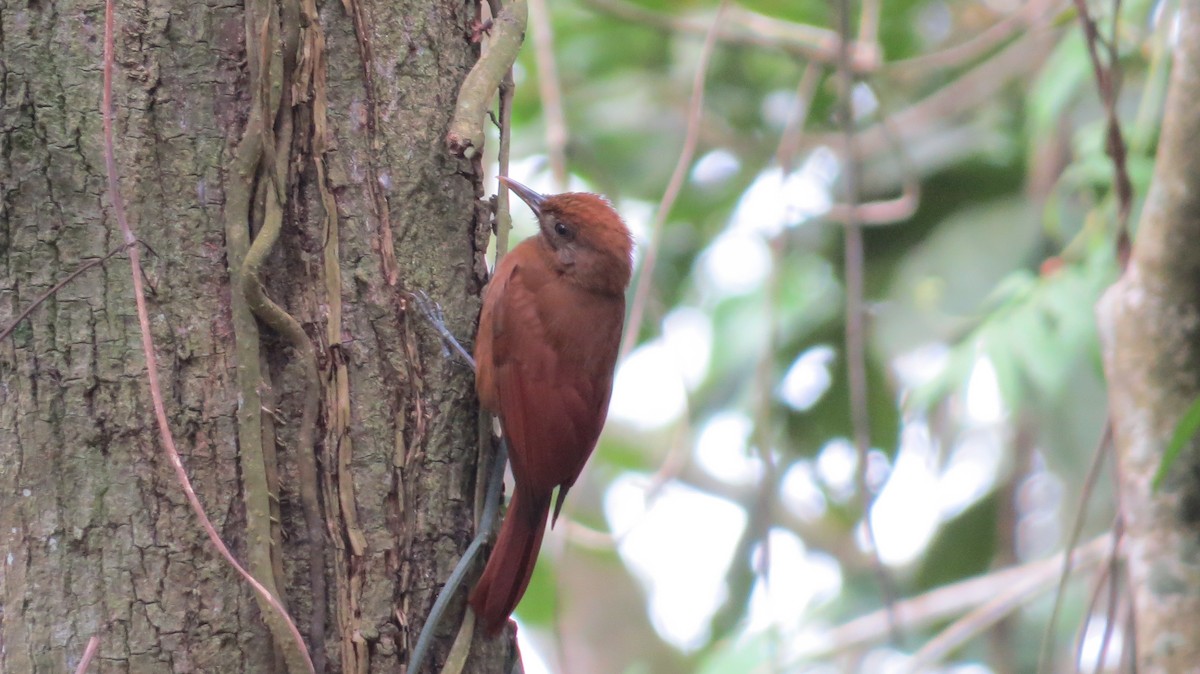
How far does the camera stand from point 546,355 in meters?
2.57

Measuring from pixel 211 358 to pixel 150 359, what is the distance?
8cm

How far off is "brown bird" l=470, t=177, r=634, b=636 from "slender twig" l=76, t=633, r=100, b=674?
0.53 metres

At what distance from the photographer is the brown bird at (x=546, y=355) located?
2.00 metres

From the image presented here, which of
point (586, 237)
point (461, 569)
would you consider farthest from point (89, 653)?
point (586, 237)

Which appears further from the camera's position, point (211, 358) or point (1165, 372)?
point (1165, 372)

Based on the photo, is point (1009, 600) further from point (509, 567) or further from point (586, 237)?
point (509, 567)

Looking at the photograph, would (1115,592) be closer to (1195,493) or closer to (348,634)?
(1195,493)

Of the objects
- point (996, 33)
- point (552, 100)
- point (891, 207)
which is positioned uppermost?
point (996, 33)

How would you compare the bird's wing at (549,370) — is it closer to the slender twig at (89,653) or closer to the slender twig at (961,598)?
the slender twig at (89,653)

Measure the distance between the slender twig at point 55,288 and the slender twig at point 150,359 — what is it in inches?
1.3

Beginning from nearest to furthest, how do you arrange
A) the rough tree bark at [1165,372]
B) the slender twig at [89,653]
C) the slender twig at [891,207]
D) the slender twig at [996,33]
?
the slender twig at [89,653], the rough tree bark at [1165,372], the slender twig at [891,207], the slender twig at [996,33]

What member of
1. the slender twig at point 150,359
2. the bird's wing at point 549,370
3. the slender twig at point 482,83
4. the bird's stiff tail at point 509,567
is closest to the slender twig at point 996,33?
the bird's wing at point 549,370

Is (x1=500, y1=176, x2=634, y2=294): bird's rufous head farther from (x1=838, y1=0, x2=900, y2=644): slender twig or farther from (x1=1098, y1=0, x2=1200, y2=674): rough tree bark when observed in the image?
(x1=1098, y1=0, x2=1200, y2=674): rough tree bark

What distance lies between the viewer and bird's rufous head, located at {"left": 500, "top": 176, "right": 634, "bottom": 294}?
2.88 m
